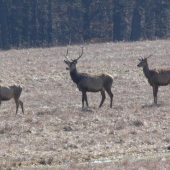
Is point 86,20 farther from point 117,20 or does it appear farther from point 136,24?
point 136,24

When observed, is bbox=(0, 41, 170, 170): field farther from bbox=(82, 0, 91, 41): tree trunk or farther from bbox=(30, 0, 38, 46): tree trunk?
bbox=(30, 0, 38, 46): tree trunk

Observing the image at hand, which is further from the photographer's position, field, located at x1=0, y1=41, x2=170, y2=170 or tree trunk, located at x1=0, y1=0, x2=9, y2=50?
tree trunk, located at x1=0, y1=0, x2=9, y2=50

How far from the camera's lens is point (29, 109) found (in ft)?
69.4

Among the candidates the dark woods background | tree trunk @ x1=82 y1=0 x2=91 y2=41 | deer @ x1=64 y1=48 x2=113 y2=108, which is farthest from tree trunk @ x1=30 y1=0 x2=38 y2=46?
deer @ x1=64 y1=48 x2=113 y2=108

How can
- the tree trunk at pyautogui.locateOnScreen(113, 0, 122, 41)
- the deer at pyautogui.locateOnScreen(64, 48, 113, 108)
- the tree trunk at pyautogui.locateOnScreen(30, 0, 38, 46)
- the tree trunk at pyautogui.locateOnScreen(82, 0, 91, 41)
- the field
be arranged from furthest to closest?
the tree trunk at pyautogui.locateOnScreen(30, 0, 38, 46)
the tree trunk at pyautogui.locateOnScreen(82, 0, 91, 41)
the tree trunk at pyautogui.locateOnScreen(113, 0, 122, 41)
the deer at pyautogui.locateOnScreen(64, 48, 113, 108)
the field

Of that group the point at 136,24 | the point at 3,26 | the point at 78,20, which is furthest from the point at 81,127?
the point at 78,20

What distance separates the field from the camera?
13430mm

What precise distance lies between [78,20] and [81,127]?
48.0 metres

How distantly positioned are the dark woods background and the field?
2868 cm

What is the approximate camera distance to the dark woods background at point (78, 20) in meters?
60.1

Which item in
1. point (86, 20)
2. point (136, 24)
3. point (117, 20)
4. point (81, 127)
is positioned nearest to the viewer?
point (81, 127)

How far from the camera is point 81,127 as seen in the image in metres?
17.1

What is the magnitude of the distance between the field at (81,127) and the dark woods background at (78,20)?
28.7 meters

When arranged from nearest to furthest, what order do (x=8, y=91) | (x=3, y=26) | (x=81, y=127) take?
(x=81, y=127)
(x=8, y=91)
(x=3, y=26)
